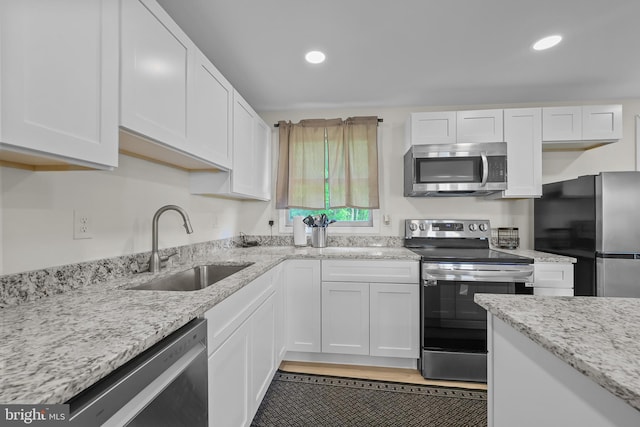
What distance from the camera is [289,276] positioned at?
227cm

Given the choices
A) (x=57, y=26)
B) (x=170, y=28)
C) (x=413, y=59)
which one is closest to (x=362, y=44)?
(x=413, y=59)

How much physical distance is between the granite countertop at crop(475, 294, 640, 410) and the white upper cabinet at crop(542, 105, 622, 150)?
2085mm

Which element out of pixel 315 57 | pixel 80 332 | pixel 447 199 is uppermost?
pixel 315 57

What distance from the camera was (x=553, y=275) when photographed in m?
2.11

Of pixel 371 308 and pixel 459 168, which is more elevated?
pixel 459 168

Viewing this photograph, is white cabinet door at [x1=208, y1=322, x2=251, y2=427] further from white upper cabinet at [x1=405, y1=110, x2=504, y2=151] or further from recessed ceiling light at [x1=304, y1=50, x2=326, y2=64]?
white upper cabinet at [x1=405, y1=110, x2=504, y2=151]

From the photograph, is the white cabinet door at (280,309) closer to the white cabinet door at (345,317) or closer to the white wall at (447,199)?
the white cabinet door at (345,317)

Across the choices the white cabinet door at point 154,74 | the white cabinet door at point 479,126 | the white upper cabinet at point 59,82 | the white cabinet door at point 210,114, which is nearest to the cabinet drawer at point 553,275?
the white cabinet door at point 479,126

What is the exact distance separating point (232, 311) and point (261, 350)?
0.55 metres

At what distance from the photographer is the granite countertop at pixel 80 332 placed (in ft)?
1.67

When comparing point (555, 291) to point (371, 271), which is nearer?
point (555, 291)

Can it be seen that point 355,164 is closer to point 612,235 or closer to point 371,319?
point 371,319

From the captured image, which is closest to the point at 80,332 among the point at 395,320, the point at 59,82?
the point at 59,82

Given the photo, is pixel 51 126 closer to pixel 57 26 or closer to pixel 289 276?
pixel 57 26
